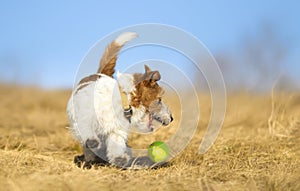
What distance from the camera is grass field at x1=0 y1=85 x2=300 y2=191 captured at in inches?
135

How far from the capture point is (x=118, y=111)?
439cm

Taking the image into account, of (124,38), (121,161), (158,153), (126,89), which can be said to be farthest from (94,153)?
(124,38)

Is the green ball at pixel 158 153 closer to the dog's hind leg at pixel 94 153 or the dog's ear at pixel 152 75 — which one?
the dog's hind leg at pixel 94 153

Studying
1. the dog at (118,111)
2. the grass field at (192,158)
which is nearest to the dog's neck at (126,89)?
the dog at (118,111)

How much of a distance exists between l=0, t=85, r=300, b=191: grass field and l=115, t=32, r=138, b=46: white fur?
1.45m

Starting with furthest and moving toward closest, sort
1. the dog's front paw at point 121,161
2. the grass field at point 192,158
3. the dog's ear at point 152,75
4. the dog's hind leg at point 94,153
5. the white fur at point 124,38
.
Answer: the white fur at point 124,38 → the dog's hind leg at point 94,153 → the dog's front paw at point 121,161 → the dog's ear at point 152,75 → the grass field at point 192,158

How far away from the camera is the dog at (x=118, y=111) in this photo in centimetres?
436

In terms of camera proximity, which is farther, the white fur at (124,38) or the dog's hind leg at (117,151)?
the white fur at (124,38)

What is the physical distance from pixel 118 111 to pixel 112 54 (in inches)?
29.8

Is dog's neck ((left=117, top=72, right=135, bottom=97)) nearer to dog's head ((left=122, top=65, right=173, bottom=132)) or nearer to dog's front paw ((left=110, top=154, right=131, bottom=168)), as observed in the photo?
dog's head ((left=122, top=65, right=173, bottom=132))

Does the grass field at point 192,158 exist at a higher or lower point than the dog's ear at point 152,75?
lower

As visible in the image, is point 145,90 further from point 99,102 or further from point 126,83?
point 99,102

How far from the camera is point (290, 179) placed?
3.53m

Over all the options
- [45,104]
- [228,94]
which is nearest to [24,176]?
[228,94]
